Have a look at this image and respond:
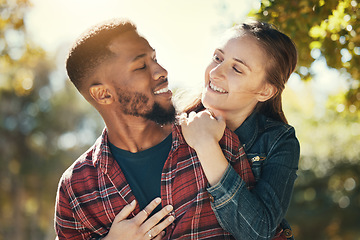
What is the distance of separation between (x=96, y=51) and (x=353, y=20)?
2092 mm

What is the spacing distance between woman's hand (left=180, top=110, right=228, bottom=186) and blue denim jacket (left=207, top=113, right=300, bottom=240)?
0.18ft

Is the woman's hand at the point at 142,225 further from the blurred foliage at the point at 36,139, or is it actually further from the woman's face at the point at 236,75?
the blurred foliage at the point at 36,139

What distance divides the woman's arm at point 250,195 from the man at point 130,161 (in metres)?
0.16

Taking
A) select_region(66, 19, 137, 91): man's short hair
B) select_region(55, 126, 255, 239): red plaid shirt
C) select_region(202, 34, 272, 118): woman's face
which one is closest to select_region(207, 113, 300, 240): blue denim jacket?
select_region(55, 126, 255, 239): red plaid shirt

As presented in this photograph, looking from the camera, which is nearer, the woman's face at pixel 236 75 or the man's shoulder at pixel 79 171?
the woman's face at pixel 236 75

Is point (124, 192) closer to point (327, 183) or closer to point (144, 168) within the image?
point (144, 168)

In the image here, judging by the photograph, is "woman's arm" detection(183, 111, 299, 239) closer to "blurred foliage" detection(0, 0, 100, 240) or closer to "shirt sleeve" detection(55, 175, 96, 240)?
"shirt sleeve" detection(55, 175, 96, 240)

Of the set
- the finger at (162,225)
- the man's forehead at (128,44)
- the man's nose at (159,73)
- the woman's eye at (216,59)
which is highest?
the man's forehead at (128,44)

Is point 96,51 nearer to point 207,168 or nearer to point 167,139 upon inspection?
point 167,139

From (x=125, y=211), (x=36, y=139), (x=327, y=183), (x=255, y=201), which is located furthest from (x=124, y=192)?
(x=36, y=139)

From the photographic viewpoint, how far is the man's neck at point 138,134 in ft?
9.36

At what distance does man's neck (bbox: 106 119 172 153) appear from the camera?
112 inches

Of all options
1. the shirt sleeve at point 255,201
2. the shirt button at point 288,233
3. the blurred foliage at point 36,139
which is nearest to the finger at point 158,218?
the shirt sleeve at point 255,201

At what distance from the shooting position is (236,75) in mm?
2596
